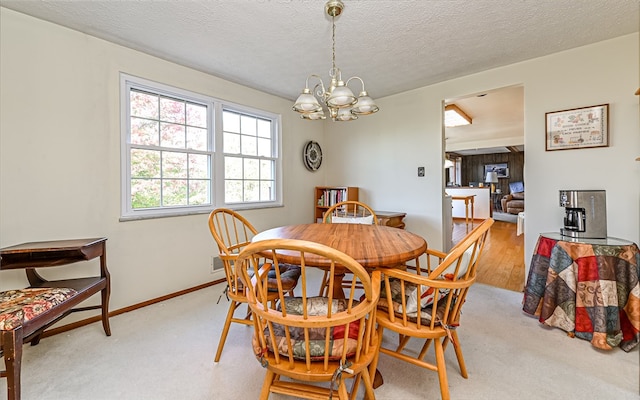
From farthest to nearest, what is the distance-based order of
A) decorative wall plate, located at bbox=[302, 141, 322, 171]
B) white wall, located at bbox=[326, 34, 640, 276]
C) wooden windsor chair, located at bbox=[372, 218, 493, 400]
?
1. decorative wall plate, located at bbox=[302, 141, 322, 171]
2. white wall, located at bbox=[326, 34, 640, 276]
3. wooden windsor chair, located at bbox=[372, 218, 493, 400]

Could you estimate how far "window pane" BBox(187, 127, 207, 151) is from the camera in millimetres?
2877

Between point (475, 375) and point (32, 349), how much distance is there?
2887 mm

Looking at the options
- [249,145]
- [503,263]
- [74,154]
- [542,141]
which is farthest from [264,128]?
[503,263]

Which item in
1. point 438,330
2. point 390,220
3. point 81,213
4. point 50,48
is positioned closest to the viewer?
point 438,330

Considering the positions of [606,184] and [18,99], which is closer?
[18,99]

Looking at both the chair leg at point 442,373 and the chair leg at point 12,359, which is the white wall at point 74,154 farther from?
the chair leg at point 442,373

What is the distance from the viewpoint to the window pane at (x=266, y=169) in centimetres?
365

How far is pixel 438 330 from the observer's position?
123 cm

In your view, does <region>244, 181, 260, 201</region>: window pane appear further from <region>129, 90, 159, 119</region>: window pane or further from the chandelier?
the chandelier

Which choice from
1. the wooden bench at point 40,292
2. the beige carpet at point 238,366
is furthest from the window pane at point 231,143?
the beige carpet at point 238,366

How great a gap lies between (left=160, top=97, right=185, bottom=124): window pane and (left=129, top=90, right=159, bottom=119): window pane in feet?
0.21

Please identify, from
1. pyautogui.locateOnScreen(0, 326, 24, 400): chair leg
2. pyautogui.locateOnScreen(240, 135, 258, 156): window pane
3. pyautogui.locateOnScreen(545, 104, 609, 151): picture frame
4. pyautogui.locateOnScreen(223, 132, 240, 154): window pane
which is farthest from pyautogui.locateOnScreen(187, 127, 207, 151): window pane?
pyautogui.locateOnScreen(545, 104, 609, 151): picture frame

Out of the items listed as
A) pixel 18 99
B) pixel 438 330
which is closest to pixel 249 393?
pixel 438 330

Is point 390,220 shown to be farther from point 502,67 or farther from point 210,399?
point 210,399
